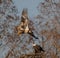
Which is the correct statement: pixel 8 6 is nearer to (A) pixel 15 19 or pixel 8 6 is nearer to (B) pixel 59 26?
(A) pixel 15 19

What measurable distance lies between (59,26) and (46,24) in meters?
0.96

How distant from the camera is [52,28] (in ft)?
60.7

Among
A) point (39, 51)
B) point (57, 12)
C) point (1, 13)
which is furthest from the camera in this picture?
point (57, 12)

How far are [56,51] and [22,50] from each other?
2.55 metres

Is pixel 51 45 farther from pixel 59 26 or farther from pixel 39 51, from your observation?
pixel 39 51

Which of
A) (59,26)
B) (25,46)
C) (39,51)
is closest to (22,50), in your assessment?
(25,46)

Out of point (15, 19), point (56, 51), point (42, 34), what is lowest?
point (56, 51)

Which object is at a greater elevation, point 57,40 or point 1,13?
point 1,13

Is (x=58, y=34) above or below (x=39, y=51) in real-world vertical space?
below

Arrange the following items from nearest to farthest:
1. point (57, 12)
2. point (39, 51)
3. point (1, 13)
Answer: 1. point (39, 51)
2. point (1, 13)
3. point (57, 12)

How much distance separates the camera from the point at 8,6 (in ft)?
56.2

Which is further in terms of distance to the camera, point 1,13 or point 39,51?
point 1,13

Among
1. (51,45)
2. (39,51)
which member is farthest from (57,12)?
(39,51)

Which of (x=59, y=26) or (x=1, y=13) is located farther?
(x=59, y=26)
